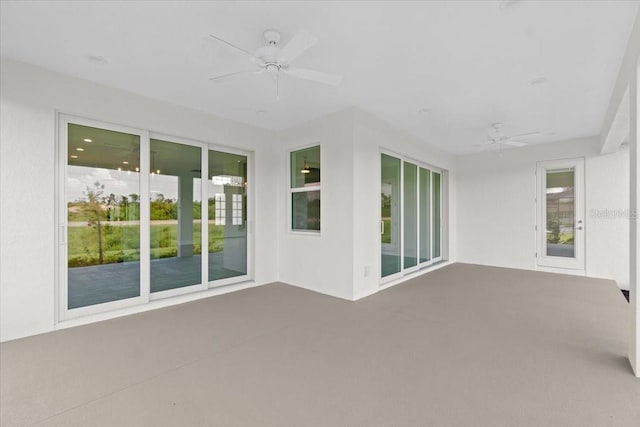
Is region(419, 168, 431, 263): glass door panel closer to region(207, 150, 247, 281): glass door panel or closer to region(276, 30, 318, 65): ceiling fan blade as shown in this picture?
region(207, 150, 247, 281): glass door panel

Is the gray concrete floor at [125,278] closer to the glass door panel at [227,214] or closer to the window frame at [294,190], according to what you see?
the glass door panel at [227,214]

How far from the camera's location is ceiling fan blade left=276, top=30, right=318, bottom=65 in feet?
7.09

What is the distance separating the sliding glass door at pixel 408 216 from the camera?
5281 millimetres

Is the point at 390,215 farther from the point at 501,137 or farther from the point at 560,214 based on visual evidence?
the point at 560,214

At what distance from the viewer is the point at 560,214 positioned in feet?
20.5

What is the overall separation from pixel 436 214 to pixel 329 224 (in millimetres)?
3800

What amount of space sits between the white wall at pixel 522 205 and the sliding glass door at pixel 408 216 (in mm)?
816

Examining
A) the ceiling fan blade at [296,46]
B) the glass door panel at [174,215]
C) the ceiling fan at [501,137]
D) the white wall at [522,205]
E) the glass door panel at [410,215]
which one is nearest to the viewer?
the ceiling fan blade at [296,46]

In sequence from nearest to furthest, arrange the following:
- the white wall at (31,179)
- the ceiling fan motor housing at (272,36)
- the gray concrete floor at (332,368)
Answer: the gray concrete floor at (332,368) < the ceiling fan motor housing at (272,36) < the white wall at (31,179)

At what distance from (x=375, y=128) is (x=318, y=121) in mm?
919

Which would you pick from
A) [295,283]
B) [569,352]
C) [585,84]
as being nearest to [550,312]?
[569,352]

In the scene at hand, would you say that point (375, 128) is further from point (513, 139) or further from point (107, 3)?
point (107, 3)

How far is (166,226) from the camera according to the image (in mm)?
4227

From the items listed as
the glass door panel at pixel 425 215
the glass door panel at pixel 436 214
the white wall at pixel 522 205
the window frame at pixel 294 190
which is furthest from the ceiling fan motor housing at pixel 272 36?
the white wall at pixel 522 205
